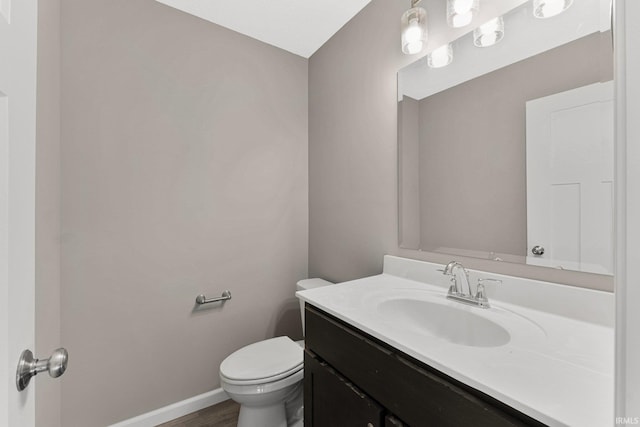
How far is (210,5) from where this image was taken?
158cm

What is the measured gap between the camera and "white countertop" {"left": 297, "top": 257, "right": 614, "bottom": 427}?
51 centimetres

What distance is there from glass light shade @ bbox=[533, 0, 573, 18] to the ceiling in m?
0.91

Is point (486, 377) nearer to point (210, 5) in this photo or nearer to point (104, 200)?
point (104, 200)

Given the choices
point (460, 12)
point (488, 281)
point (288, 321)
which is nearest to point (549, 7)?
point (460, 12)

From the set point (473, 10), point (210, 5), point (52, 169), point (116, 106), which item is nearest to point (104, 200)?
point (52, 169)

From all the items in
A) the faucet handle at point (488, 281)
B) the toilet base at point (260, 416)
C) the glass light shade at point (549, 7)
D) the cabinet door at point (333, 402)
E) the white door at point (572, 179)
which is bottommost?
the toilet base at point (260, 416)

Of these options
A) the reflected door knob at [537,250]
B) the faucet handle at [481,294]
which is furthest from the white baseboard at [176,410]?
the reflected door knob at [537,250]

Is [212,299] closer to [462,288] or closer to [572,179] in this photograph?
[462,288]

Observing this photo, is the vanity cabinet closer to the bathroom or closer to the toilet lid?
the toilet lid

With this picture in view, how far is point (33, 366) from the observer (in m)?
0.52

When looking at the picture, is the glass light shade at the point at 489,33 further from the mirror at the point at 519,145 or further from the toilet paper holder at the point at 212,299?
the toilet paper holder at the point at 212,299

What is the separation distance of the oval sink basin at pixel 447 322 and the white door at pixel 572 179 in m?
0.29

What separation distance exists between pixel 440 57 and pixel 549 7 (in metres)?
0.38

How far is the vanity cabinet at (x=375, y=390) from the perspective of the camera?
60 centimetres
